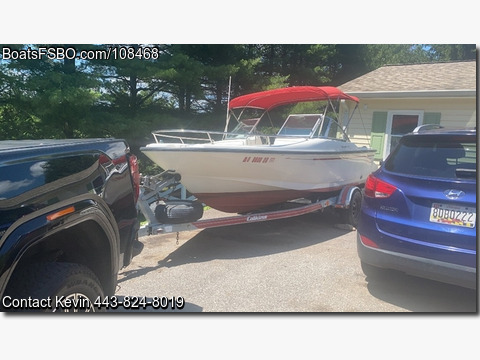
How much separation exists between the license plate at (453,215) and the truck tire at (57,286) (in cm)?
242

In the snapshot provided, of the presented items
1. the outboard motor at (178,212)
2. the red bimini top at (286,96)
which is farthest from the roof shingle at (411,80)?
the outboard motor at (178,212)

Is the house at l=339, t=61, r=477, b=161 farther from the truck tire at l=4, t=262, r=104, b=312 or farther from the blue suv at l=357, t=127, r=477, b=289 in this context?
the truck tire at l=4, t=262, r=104, b=312

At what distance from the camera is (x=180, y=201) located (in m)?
4.04

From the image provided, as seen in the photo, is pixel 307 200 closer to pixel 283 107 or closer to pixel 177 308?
pixel 283 107

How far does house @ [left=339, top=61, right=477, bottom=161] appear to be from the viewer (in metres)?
6.15

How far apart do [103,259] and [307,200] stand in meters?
3.91

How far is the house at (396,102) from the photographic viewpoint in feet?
20.2

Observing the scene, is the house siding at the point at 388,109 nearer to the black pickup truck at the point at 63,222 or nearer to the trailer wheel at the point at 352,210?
the trailer wheel at the point at 352,210

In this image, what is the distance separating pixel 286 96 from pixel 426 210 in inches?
129

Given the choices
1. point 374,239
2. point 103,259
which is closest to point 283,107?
point 374,239

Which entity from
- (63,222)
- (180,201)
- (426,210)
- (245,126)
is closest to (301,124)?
(245,126)

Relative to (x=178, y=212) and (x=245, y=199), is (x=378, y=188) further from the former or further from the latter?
(x=178, y=212)

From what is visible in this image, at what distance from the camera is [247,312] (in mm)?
2699

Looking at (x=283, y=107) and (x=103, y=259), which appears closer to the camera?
(x=103, y=259)
